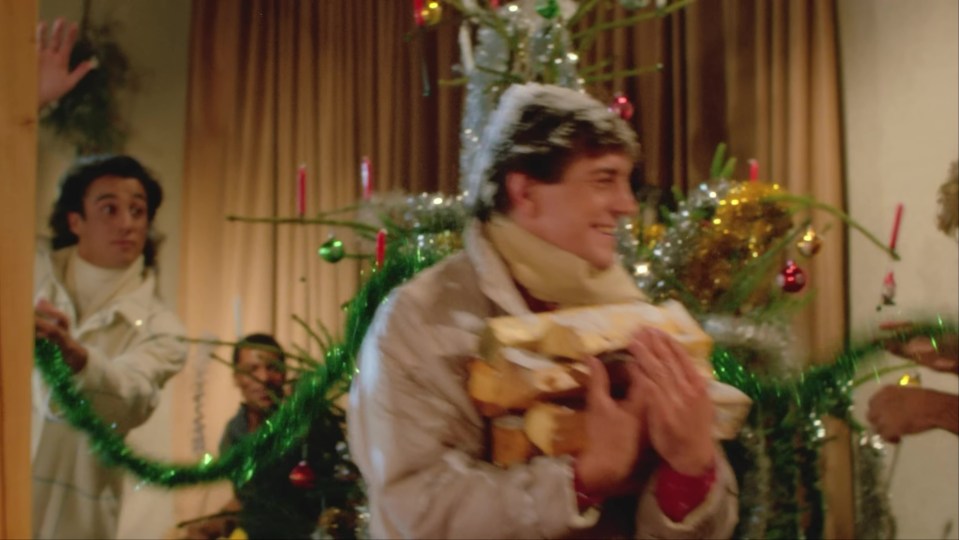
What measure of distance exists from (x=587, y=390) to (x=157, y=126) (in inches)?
64.0

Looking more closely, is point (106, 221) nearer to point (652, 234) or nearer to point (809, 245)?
point (652, 234)

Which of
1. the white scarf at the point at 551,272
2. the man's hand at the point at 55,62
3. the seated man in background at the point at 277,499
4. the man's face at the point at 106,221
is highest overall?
the man's hand at the point at 55,62

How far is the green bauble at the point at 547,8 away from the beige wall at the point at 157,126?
117 centimetres

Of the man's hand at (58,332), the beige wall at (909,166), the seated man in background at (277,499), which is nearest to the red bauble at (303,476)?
the seated man in background at (277,499)

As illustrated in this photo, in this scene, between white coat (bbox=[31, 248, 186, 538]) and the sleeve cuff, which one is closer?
the sleeve cuff

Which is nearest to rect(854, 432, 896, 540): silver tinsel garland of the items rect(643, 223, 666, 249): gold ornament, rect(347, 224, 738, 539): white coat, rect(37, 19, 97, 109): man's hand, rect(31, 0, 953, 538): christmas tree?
rect(31, 0, 953, 538): christmas tree

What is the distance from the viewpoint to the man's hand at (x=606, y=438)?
2.50 ft

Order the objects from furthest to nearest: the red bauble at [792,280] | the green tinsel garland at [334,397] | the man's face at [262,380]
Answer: the man's face at [262,380] < the red bauble at [792,280] < the green tinsel garland at [334,397]

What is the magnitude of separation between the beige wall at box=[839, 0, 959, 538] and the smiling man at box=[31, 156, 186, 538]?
4.99 ft

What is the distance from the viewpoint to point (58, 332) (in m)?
1.50

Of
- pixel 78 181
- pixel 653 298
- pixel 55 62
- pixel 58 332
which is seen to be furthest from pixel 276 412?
pixel 55 62

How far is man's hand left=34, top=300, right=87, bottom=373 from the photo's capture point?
4.80 feet

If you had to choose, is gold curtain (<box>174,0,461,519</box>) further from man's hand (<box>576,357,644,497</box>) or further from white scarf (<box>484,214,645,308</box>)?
man's hand (<box>576,357,644,497</box>)

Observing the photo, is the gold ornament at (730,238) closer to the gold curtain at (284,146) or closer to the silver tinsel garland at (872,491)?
the silver tinsel garland at (872,491)
